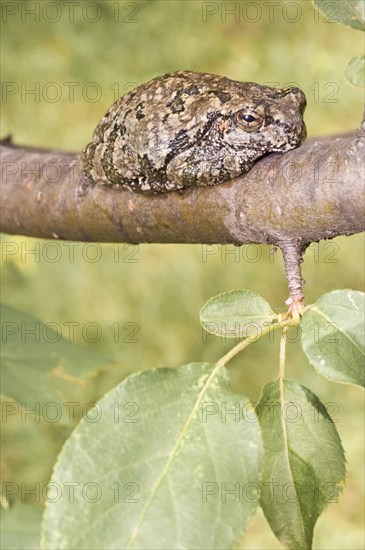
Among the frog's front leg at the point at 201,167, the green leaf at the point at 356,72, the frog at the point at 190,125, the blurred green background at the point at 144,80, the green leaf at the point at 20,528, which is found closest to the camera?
the green leaf at the point at 356,72

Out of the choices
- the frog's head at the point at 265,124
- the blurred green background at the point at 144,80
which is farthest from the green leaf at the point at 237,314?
the blurred green background at the point at 144,80

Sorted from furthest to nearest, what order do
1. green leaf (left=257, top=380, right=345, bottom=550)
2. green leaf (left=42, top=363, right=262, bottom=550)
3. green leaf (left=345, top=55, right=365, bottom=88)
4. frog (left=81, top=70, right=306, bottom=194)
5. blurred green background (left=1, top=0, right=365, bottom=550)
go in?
blurred green background (left=1, top=0, right=365, bottom=550)
frog (left=81, top=70, right=306, bottom=194)
green leaf (left=345, top=55, right=365, bottom=88)
green leaf (left=257, top=380, right=345, bottom=550)
green leaf (left=42, top=363, right=262, bottom=550)

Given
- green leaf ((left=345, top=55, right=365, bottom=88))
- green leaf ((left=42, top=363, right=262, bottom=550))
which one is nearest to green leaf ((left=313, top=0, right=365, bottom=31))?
green leaf ((left=345, top=55, right=365, bottom=88))

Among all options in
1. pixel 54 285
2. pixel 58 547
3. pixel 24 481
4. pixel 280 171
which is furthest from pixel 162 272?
pixel 58 547

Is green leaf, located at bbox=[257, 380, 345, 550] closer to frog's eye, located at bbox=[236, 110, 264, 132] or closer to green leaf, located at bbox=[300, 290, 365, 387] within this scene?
green leaf, located at bbox=[300, 290, 365, 387]

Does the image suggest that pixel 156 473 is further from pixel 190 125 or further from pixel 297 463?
pixel 190 125

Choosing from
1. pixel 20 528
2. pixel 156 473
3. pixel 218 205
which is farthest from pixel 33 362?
pixel 156 473

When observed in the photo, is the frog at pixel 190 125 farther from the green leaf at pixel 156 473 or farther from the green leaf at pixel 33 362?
the green leaf at pixel 156 473

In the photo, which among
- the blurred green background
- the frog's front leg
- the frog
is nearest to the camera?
the frog's front leg

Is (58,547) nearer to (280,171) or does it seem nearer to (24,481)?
(280,171)
